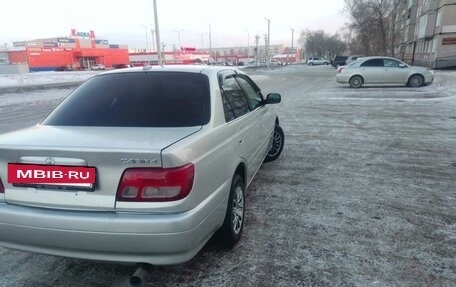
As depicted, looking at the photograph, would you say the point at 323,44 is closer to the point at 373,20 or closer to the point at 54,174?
the point at 373,20

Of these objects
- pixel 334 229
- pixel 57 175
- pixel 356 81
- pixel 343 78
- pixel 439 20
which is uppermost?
pixel 439 20

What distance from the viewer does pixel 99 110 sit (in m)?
3.29

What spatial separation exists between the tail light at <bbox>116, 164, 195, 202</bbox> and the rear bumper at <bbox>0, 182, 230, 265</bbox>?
0.37ft

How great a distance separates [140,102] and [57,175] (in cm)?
111

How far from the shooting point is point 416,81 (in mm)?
18219

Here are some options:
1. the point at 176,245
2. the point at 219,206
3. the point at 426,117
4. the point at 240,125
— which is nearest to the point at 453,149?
the point at 426,117

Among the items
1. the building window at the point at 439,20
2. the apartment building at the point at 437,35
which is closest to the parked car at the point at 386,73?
the apartment building at the point at 437,35

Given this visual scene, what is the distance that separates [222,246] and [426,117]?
8690 millimetres

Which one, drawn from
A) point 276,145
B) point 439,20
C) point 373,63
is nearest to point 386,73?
point 373,63

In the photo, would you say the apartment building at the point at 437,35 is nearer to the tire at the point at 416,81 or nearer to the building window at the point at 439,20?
the building window at the point at 439,20

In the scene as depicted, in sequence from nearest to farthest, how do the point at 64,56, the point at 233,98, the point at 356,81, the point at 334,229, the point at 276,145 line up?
the point at 334,229 → the point at 233,98 → the point at 276,145 → the point at 356,81 → the point at 64,56

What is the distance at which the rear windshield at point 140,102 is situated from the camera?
3082 millimetres

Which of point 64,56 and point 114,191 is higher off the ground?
point 114,191

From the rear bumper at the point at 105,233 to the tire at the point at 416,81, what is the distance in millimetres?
18617
